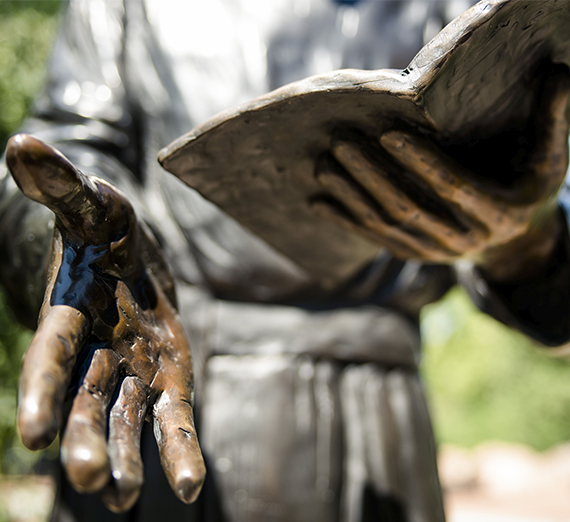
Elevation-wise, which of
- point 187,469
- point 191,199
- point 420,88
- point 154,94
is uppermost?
point 154,94

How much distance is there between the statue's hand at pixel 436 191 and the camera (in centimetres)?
68

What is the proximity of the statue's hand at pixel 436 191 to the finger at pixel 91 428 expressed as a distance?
0.40 meters

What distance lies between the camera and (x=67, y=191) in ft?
1.59

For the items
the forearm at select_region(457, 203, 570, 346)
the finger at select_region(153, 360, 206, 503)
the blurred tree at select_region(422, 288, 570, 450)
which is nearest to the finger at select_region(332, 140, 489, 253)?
the forearm at select_region(457, 203, 570, 346)

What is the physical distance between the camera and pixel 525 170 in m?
0.74

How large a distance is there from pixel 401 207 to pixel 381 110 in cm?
17

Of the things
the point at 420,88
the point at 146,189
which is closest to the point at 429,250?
the point at 420,88

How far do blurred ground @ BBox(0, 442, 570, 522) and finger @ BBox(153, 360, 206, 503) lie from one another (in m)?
4.53

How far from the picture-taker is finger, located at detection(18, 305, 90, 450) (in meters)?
0.38

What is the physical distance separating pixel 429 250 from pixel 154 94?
65 cm

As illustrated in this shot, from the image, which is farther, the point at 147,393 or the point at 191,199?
the point at 191,199

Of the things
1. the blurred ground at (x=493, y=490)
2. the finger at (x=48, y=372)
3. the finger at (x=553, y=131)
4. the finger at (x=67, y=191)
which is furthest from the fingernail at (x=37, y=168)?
the blurred ground at (x=493, y=490)

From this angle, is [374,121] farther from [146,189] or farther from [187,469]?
[146,189]

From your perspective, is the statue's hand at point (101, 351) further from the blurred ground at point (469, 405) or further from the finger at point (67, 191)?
the blurred ground at point (469, 405)
